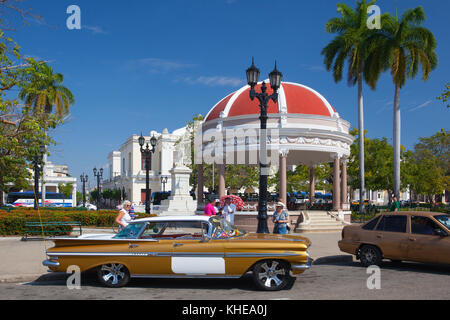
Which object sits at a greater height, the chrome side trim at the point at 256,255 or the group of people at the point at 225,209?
the group of people at the point at 225,209

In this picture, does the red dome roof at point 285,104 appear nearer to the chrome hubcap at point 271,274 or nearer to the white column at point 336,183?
the white column at point 336,183

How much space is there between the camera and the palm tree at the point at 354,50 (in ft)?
104

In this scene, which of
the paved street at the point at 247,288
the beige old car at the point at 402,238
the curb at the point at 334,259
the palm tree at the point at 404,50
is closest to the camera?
the paved street at the point at 247,288

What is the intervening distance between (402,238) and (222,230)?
186 inches

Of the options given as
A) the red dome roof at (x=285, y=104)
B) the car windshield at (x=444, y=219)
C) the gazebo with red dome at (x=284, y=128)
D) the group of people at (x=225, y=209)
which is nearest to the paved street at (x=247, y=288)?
the car windshield at (x=444, y=219)

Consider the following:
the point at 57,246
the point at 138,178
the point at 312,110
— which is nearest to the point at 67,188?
the point at 138,178

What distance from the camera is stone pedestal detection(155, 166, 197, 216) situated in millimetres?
31592

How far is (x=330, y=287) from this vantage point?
8.53m

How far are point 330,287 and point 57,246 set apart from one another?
5.64 metres

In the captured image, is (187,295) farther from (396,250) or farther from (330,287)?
(396,250)

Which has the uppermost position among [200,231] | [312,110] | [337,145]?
[312,110]

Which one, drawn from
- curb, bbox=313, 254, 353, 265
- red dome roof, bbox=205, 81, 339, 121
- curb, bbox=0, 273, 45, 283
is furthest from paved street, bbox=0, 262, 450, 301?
red dome roof, bbox=205, 81, 339, 121

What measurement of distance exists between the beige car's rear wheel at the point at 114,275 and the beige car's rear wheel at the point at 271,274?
261 centimetres

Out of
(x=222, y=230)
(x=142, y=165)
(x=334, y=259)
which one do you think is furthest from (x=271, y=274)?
(x=142, y=165)
